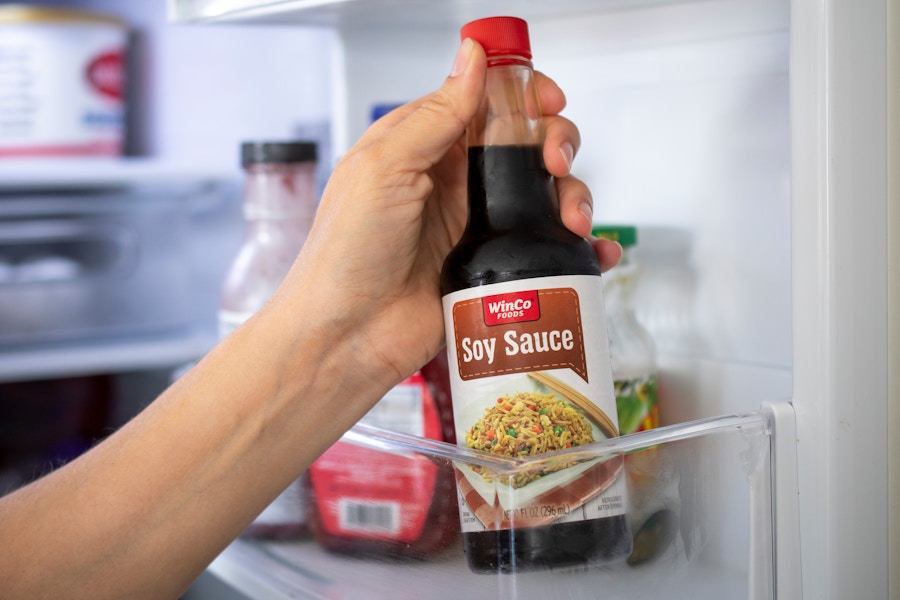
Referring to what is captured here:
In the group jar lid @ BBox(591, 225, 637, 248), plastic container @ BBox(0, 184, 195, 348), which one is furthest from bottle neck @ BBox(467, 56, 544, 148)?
→ plastic container @ BBox(0, 184, 195, 348)

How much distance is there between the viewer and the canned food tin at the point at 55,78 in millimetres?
1503

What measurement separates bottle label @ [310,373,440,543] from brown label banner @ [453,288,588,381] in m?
0.08

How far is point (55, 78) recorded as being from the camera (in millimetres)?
1528

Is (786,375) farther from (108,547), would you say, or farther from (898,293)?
(108,547)

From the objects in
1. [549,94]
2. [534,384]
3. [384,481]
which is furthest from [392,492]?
[549,94]

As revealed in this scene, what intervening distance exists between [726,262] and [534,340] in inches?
12.5

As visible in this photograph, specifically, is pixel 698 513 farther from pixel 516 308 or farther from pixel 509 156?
pixel 509 156

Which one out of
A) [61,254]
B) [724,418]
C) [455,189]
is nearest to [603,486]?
[724,418]

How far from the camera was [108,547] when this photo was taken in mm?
647

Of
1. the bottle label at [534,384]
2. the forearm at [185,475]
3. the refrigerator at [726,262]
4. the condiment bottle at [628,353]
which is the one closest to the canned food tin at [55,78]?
the refrigerator at [726,262]

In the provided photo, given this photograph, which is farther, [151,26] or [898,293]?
[151,26]

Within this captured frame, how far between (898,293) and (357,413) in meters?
0.38

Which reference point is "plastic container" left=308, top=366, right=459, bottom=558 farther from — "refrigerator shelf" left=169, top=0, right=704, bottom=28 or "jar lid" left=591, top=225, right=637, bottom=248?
"refrigerator shelf" left=169, top=0, right=704, bottom=28

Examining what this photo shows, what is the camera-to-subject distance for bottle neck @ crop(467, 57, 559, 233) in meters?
0.64
